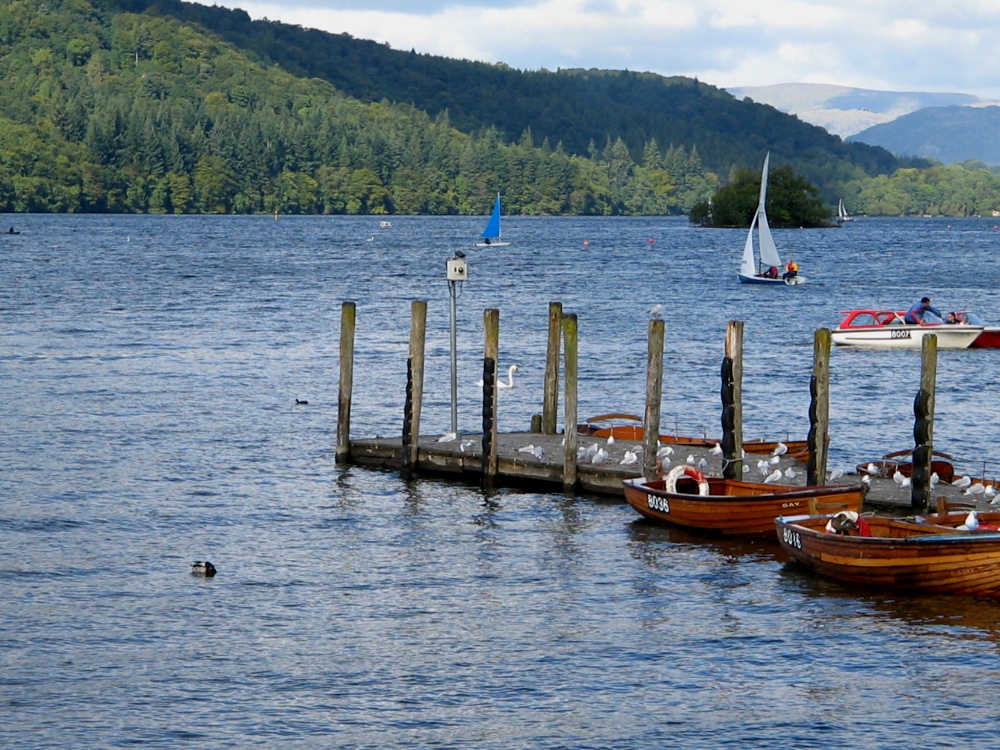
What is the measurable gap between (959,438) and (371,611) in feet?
72.2

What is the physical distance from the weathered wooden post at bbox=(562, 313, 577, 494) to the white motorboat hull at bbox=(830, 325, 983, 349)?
111 ft

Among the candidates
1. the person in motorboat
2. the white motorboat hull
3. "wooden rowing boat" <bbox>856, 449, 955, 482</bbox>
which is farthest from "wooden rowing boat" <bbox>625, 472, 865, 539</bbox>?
the person in motorboat

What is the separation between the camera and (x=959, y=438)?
41.8 meters

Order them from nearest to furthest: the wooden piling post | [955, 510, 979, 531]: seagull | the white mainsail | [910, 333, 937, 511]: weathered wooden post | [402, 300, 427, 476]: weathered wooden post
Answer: [955, 510, 979, 531]: seagull, [910, 333, 937, 511]: weathered wooden post, [402, 300, 427, 476]: weathered wooden post, the wooden piling post, the white mainsail

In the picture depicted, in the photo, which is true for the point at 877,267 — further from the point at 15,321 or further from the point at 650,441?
the point at 650,441

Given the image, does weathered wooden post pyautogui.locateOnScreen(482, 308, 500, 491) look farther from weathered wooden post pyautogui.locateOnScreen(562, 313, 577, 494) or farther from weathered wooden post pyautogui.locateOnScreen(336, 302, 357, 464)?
weathered wooden post pyautogui.locateOnScreen(336, 302, 357, 464)

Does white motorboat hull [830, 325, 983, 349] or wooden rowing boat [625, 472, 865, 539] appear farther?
white motorboat hull [830, 325, 983, 349]

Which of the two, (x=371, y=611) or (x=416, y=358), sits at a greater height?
(x=416, y=358)

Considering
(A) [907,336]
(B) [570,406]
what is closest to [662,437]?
(B) [570,406]

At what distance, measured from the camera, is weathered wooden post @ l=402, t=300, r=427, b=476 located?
113ft

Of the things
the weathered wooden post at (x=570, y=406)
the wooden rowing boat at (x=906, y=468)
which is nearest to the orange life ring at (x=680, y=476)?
the weathered wooden post at (x=570, y=406)

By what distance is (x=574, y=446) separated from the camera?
32094mm

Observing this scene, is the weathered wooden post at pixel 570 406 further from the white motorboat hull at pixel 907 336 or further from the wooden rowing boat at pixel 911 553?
the white motorboat hull at pixel 907 336

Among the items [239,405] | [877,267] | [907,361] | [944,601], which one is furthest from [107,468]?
[877,267]
